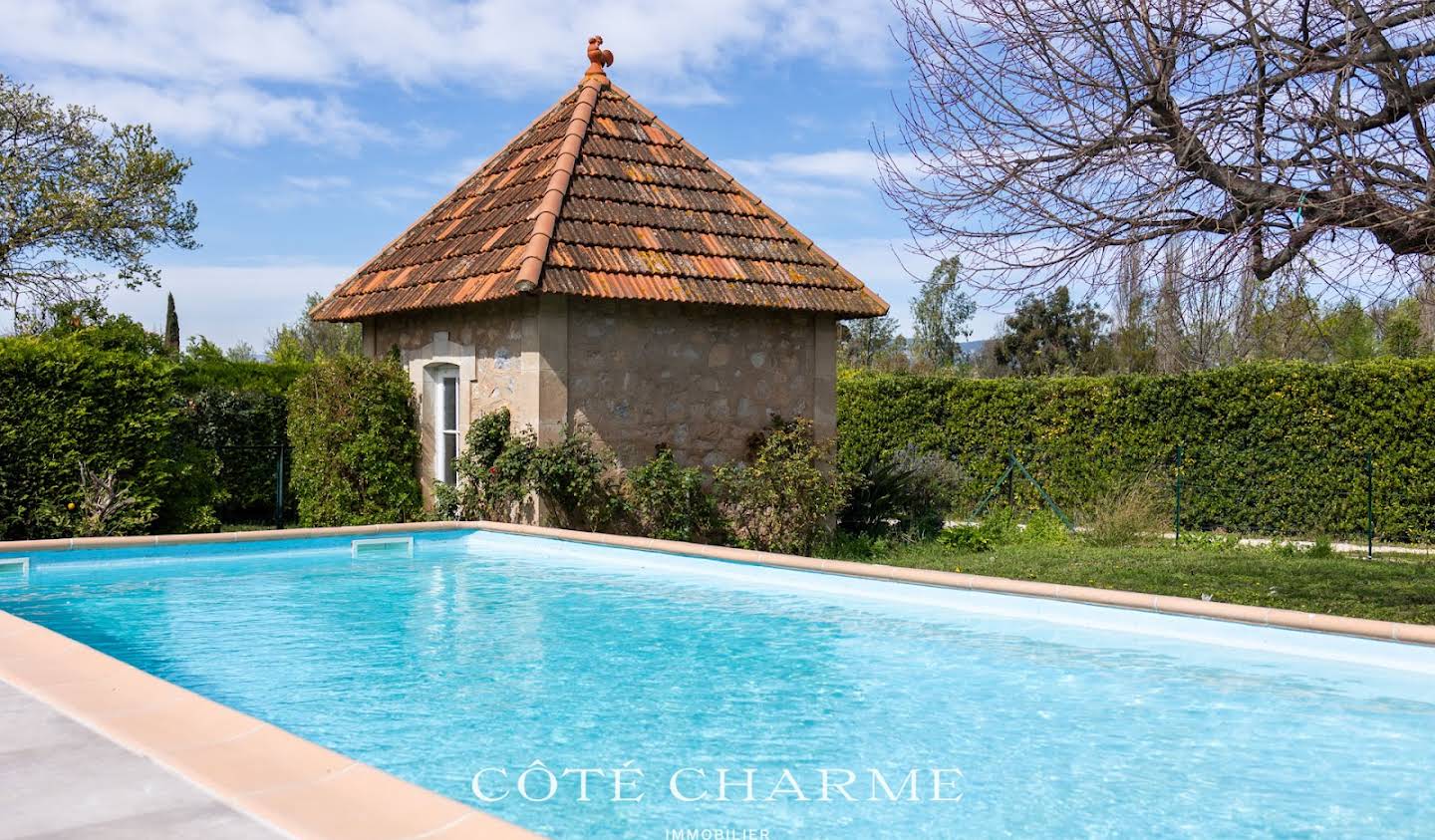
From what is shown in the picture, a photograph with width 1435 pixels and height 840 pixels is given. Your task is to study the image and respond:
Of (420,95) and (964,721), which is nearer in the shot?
(964,721)

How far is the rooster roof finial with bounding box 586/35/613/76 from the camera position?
15539 millimetres

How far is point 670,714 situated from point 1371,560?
401 inches

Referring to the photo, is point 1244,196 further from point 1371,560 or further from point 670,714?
point 1371,560

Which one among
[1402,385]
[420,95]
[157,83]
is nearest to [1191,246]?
[1402,385]

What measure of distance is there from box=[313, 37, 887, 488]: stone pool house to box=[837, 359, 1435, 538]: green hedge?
5.09m

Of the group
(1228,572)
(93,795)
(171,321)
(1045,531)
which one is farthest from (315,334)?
(93,795)

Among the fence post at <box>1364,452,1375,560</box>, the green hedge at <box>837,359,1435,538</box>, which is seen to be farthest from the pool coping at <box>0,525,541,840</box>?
the fence post at <box>1364,452,1375,560</box>

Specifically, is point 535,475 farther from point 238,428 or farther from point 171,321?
point 171,321

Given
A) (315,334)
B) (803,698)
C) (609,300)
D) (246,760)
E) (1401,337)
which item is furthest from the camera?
(315,334)

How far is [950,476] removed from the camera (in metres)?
17.4

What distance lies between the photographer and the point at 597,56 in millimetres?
15570

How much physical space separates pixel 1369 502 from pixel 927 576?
8.30 m

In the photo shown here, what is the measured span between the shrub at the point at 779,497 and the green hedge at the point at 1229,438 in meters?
4.56

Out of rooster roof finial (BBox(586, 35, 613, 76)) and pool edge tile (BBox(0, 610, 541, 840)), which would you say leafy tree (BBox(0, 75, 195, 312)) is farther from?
pool edge tile (BBox(0, 610, 541, 840))
